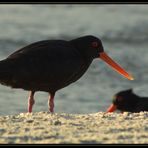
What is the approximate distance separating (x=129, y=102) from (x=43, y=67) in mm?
2934

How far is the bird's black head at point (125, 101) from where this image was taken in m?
11.3

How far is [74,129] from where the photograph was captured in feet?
22.0

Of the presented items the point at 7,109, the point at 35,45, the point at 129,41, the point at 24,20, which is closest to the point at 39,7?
the point at 24,20

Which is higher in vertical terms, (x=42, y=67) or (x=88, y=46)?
(x=88, y=46)

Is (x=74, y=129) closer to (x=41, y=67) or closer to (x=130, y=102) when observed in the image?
(x=41, y=67)

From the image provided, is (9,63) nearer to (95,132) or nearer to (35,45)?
(35,45)

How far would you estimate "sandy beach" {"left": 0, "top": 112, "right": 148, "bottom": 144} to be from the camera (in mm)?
6168

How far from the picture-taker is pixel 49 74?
877cm

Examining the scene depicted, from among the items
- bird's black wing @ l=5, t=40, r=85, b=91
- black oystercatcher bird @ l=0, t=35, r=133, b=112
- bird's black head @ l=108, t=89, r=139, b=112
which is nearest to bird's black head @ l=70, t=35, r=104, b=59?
black oystercatcher bird @ l=0, t=35, r=133, b=112

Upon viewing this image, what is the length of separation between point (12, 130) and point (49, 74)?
2178mm

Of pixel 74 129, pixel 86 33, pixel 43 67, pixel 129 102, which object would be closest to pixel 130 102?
pixel 129 102

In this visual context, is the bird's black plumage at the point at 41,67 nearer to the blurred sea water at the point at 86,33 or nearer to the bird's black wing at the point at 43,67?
the bird's black wing at the point at 43,67

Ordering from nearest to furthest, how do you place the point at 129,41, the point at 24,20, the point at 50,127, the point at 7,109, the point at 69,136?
the point at 69,136, the point at 50,127, the point at 7,109, the point at 129,41, the point at 24,20

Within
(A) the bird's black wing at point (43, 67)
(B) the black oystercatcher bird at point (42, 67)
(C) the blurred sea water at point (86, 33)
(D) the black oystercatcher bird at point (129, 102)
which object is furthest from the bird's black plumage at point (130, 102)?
(A) the bird's black wing at point (43, 67)
